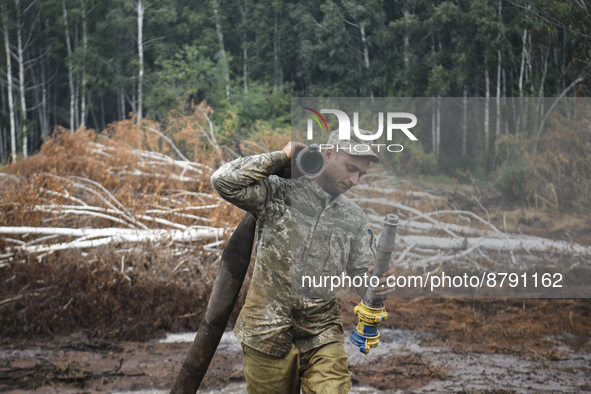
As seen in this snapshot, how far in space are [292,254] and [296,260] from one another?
0.04 meters

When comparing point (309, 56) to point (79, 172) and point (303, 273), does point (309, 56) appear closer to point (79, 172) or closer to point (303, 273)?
point (79, 172)

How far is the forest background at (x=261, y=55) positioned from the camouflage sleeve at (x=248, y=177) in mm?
12186

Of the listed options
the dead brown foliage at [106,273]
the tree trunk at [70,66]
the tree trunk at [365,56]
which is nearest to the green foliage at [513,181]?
the dead brown foliage at [106,273]

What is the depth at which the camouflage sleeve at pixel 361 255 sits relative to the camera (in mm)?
3439

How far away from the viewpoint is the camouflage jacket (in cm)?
323

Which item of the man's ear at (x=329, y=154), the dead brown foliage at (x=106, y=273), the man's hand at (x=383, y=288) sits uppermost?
the man's ear at (x=329, y=154)

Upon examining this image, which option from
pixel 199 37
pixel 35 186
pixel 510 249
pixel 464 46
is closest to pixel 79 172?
pixel 35 186

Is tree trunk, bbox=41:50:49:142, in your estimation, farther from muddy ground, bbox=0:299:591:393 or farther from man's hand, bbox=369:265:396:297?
man's hand, bbox=369:265:396:297

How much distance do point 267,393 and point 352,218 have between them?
108 cm

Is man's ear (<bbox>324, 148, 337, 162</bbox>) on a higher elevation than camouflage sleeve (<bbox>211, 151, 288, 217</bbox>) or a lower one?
higher

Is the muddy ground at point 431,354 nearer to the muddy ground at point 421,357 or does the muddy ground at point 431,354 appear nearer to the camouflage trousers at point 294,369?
the muddy ground at point 421,357

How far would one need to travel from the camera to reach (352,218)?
3.45 m

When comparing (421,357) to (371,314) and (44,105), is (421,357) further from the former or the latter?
(44,105)

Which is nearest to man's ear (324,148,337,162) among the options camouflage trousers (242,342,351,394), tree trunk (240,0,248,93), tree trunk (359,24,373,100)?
camouflage trousers (242,342,351,394)
